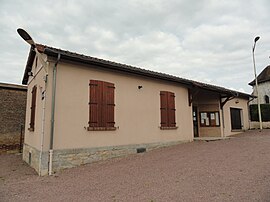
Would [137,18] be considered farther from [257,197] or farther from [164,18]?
[257,197]

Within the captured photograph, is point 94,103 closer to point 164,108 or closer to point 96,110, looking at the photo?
point 96,110

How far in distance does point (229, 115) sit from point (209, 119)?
2.17 m

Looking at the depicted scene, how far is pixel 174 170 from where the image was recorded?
589cm

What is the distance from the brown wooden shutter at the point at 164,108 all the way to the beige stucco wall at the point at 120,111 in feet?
0.63

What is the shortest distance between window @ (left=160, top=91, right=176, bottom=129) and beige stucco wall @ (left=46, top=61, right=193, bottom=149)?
230 millimetres

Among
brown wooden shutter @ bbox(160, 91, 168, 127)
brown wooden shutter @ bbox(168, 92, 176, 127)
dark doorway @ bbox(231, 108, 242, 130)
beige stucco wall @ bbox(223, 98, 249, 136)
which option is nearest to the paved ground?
brown wooden shutter @ bbox(160, 91, 168, 127)

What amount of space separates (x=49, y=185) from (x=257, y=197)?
15.1 ft

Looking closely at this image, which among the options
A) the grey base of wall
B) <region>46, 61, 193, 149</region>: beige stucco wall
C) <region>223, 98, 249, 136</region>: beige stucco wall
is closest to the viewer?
the grey base of wall

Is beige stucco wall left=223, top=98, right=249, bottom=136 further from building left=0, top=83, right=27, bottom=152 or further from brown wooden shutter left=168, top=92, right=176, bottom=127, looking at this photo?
building left=0, top=83, right=27, bottom=152

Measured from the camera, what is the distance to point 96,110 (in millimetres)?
7387

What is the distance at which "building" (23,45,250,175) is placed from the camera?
6531 mm

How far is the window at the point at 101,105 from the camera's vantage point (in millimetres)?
7307

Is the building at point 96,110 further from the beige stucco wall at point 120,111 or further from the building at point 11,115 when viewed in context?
the building at point 11,115

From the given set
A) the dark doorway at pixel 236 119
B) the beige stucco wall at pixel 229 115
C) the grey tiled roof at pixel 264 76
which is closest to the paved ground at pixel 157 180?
the beige stucco wall at pixel 229 115
